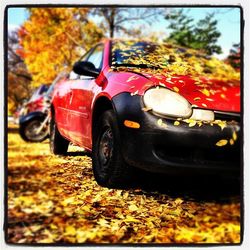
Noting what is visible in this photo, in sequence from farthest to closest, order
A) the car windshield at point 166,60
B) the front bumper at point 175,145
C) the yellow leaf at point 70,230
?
the car windshield at point 166,60 < the yellow leaf at point 70,230 < the front bumper at point 175,145

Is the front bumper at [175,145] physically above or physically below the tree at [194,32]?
below

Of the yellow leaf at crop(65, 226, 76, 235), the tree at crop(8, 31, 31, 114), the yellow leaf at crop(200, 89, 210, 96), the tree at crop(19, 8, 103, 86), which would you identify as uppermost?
the tree at crop(19, 8, 103, 86)

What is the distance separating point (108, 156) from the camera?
4.24 meters

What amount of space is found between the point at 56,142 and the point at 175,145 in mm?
1672

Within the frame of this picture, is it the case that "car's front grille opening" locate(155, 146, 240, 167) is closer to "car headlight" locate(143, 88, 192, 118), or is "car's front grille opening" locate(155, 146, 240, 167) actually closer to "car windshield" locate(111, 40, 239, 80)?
"car headlight" locate(143, 88, 192, 118)

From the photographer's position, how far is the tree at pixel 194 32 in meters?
4.61

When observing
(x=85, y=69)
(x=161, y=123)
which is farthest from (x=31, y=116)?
(x=161, y=123)

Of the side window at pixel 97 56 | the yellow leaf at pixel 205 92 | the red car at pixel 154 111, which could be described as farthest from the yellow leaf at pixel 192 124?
the side window at pixel 97 56

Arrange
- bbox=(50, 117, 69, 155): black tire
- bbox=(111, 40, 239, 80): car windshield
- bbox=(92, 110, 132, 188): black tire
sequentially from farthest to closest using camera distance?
bbox=(50, 117, 69, 155): black tire → bbox=(111, 40, 239, 80): car windshield → bbox=(92, 110, 132, 188): black tire

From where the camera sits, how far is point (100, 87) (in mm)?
4422

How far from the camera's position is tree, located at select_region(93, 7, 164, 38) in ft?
14.9

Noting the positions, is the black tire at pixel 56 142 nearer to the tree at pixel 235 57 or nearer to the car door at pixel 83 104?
the car door at pixel 83 104

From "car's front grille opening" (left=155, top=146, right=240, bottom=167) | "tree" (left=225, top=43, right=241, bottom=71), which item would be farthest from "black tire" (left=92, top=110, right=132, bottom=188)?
"tree" (left=225, top=43, right=241, bottom=71)
